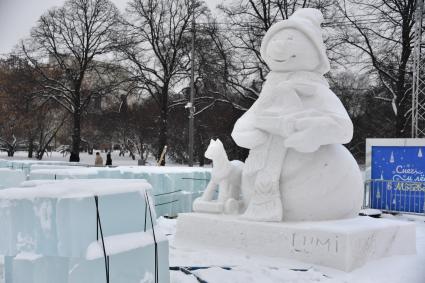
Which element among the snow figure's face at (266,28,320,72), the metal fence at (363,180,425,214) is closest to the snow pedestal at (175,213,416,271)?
the snow figure's face at (266,28,320,72)

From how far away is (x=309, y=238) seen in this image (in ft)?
18.3

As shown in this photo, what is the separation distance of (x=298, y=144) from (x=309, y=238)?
3.67 feet

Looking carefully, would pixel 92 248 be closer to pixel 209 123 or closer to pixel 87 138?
pixel 209 123

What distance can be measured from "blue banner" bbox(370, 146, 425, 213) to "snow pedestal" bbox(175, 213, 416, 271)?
5218mm

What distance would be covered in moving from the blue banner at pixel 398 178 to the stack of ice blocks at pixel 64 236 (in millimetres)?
9518

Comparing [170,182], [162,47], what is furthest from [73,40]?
[170,182]

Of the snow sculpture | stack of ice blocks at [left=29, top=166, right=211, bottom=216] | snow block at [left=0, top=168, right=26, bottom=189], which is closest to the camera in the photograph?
the snow sculpture

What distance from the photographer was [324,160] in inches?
234

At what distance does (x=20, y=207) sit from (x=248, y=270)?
9.28 feet

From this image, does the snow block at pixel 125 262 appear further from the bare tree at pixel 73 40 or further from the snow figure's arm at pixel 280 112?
the bare tree at pixel 73 40

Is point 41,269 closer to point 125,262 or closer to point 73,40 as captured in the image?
point 125,262

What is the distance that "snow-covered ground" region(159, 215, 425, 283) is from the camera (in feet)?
16.3

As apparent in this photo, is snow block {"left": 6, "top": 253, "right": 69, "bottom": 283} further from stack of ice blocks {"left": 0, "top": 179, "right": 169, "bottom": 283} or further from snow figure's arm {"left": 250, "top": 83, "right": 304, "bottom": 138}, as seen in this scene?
snow figure's arm {"left": 250, "top": 83, "right": 304, "bottom": 138}

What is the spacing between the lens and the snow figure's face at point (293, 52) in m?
6.30
